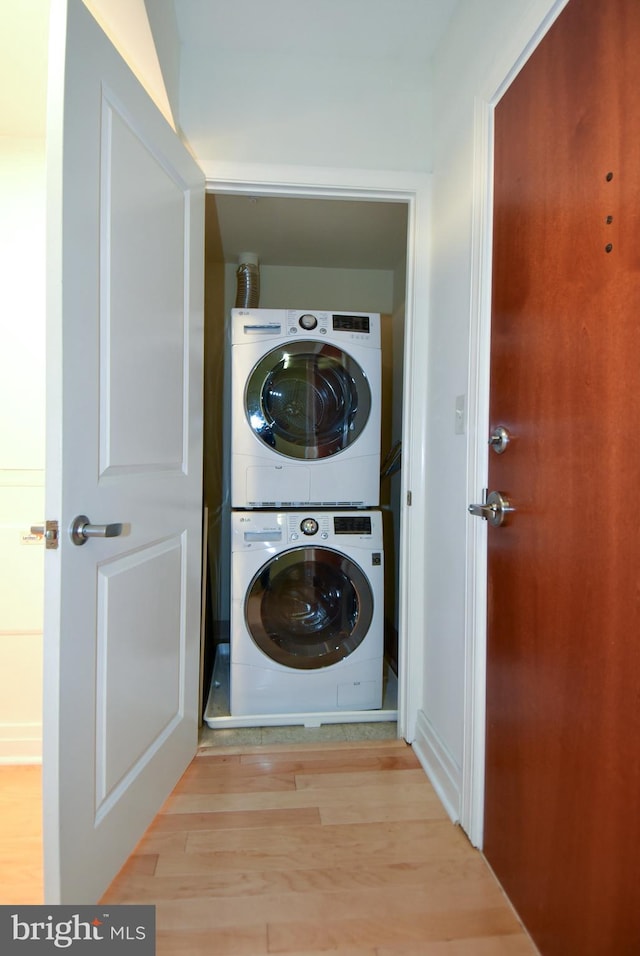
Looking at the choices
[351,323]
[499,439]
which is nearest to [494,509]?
[499,439]

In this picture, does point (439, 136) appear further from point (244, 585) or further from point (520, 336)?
point (244, 585)

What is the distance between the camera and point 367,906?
113 centimetres

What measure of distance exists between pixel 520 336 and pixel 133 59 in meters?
1.33

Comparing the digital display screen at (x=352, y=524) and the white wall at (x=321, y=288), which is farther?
the white wall at (x=321, y=288)

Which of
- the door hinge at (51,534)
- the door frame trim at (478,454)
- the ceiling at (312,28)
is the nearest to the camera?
the door hinge at (51,534)

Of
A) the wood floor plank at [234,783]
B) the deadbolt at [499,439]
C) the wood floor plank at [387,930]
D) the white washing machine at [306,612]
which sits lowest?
the wood floor plank at [234,783]

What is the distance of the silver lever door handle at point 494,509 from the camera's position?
1157 millimetres

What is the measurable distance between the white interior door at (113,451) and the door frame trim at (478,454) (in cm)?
86

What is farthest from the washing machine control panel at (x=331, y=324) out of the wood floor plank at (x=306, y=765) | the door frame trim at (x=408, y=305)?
the wood floor plank at (x=306, y=765)

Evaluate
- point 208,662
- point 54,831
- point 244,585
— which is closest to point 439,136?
point 244,585

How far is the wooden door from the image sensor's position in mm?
782

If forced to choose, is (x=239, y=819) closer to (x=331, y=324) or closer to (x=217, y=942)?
(x=217, y=942)

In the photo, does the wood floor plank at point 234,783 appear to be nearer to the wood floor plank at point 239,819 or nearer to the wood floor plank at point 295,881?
the wood floor plank at point 239,819

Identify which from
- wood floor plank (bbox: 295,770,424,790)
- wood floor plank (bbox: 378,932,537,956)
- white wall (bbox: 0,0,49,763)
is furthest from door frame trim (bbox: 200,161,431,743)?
wood floor plank (bbox: 378,932,537,956)
